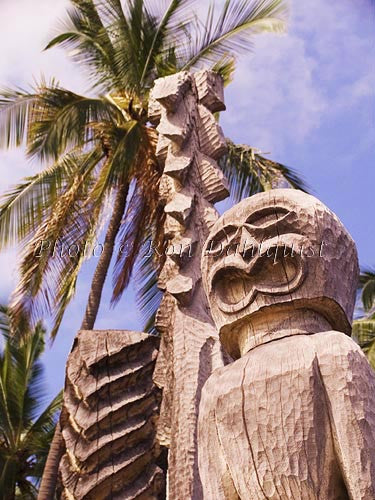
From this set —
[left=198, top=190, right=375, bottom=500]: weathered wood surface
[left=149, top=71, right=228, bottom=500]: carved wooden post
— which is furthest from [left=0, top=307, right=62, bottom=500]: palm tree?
[left=198, top=190, right=375, bottom=500]: weathered wood surface

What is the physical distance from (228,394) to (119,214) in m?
8.66

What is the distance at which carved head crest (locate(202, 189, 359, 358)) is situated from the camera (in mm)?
2945

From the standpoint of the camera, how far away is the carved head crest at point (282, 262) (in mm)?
2945

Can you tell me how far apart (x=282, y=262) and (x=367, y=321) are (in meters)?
13.7

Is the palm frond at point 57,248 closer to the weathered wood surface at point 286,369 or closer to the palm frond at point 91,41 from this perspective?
the palm frond at point 91,41

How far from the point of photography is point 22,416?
53.2ft

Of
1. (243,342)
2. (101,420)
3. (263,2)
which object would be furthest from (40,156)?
(243,342)

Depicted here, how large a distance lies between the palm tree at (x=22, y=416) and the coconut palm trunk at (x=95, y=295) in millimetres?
4685

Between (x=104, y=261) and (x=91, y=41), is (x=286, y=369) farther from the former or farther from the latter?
(x=91, y=41)

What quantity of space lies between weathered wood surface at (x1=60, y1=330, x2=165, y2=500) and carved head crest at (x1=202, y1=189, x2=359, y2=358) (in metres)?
1.40

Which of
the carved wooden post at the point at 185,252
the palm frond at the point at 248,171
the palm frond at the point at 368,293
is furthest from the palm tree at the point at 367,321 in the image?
the carved wooden post at the point at 185,252

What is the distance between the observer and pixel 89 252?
10898 mm

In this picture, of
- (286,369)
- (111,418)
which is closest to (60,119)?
(111,418)

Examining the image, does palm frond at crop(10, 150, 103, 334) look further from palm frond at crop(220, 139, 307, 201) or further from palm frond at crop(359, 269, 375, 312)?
palm frond at crop(359, 269, 375, 312)
